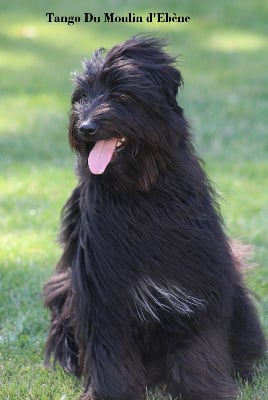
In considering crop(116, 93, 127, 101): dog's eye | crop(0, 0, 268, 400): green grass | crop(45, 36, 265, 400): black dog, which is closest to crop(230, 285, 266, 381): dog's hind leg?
crop(0, 0, 268, 400): green grass

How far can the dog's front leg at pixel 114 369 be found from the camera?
3.97m

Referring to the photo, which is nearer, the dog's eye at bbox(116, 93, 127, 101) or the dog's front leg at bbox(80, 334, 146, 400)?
the dog's eye at bbox(116, 93, 127, 101)

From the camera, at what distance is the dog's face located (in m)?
3.68

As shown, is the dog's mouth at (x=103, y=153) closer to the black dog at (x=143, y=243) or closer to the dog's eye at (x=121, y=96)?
the black dog at (x=143, y=243)

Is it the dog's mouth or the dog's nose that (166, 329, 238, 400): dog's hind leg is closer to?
the dog's mouth

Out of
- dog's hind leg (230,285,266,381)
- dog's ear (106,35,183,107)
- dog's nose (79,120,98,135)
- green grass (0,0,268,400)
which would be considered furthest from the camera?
green grass (0,0,268,400)

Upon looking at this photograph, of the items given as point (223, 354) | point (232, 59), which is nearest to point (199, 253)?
point (223, 354)

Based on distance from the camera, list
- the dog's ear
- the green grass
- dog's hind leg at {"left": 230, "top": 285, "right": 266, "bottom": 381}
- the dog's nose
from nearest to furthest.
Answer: the dog's nose → the dog's ear → dog's hind leg at {"left": 230, "top": 285, "right": 266, "bottom": 381} → the green grass

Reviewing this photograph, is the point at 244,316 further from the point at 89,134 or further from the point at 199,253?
the point at 89,134

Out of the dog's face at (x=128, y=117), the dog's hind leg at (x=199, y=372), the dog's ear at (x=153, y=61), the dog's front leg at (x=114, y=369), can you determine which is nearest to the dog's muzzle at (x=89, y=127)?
the dog's face at (x=128, y=117)

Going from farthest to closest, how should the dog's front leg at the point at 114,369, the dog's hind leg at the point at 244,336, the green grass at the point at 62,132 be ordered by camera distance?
the green grass at the point at 62,132 → the dog's hind leg at the point at 244,336 → the dog's front leg at the point at 114,369

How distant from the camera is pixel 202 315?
160 inches

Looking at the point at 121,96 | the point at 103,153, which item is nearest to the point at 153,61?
the point at 121,96

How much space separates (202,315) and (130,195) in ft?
2.28
